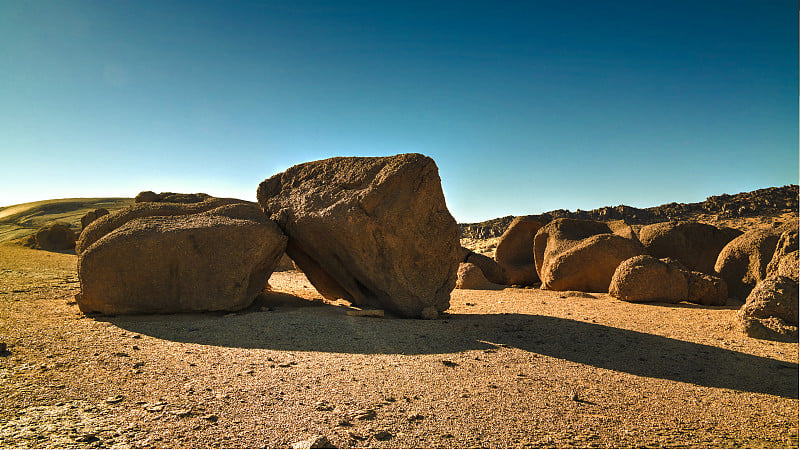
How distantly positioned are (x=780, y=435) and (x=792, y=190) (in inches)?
1261

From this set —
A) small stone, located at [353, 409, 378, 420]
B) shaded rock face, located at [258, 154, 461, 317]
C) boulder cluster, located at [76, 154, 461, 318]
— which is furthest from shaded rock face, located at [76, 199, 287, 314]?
small stone, located at [353, 409, 378, 420]

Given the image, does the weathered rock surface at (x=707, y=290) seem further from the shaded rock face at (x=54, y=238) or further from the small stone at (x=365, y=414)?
the shaded rock face at (x=54, y=238)

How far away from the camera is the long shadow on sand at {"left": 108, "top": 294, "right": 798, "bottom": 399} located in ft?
13.3

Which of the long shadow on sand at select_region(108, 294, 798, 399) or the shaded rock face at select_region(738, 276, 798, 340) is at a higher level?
the shaded rock face at select_region(738, 276, 798, 340)

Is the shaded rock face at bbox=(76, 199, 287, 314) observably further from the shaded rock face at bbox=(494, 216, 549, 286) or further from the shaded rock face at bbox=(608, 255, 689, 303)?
the shaded rock face at bbox=(494, 216, 549, 286)

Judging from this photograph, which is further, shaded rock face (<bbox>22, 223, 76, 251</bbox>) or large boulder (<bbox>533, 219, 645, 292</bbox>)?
shaded rock face (<bbox>22, 223, 76, 251</bbox>)

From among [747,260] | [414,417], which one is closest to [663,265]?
[747,260]

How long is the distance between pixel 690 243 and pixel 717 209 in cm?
2072

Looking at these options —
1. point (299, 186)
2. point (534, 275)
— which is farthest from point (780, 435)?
point (534, 275)

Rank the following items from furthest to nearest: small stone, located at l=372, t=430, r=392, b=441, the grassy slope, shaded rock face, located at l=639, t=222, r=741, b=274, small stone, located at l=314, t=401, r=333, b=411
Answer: the grassy slope → shaded rock face, located at l=639, t=222, r=741, b=274 → small stone, located at l=314, t=401, r=333, b=411 → small stone, located at l=372, t=430, r=392, b=441

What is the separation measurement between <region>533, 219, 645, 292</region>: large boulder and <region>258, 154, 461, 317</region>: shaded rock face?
454cm

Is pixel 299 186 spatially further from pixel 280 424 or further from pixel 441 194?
pixel 280 424

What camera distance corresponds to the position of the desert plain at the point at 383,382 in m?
2.65

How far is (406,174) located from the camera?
21.7 ft
